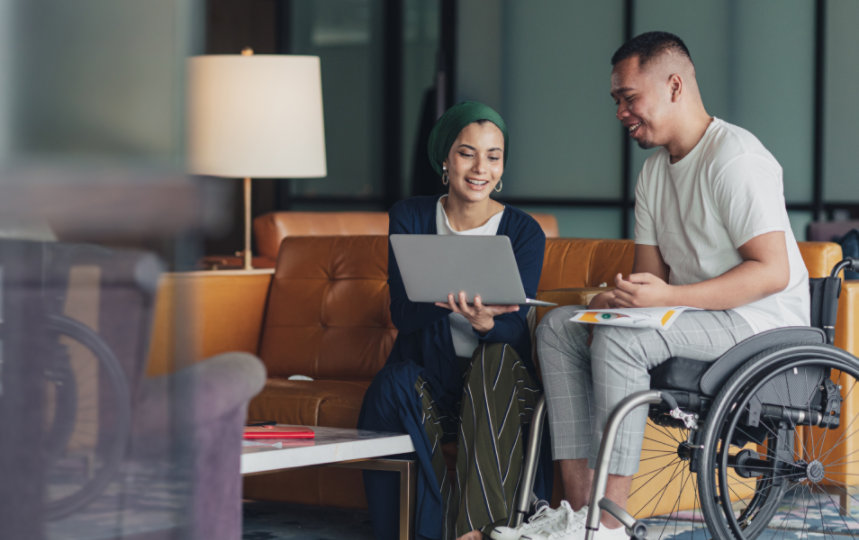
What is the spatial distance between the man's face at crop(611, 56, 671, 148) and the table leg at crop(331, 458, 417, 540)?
83cm

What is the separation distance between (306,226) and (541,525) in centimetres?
264

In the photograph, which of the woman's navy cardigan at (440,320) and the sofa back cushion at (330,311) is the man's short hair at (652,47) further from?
the sofa back cushion at (330,311)

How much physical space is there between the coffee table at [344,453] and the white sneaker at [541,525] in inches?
9.4

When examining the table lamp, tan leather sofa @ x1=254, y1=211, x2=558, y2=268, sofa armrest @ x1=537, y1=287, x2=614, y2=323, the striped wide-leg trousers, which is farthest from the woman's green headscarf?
tan leather sofa @ x1=254, y1=211, x2=558, y2=268

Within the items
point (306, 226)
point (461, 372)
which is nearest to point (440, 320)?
point (461, 372)

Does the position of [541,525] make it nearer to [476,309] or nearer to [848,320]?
[476,309]

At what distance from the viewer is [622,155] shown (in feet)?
19.5

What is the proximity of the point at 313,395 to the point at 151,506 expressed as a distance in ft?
5.81

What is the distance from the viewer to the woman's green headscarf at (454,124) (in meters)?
2.44

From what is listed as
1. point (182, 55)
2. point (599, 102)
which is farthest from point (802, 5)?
point (182, 55)

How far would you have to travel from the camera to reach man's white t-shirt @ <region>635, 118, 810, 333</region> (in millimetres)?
1929

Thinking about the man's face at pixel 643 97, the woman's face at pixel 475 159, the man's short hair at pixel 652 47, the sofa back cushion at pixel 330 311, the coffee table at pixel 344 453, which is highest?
the man's short hair at pixel 652 47

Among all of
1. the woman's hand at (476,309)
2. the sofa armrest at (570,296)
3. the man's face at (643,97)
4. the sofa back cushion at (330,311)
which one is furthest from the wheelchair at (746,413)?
the sofa back cushion at (330,311)

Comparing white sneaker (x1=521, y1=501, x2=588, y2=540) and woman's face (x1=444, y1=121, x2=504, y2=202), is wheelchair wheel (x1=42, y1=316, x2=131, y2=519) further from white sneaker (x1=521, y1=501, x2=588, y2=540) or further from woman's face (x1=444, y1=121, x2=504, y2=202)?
woman's face (x1=444, y1=121, x2=504, y2=202)
